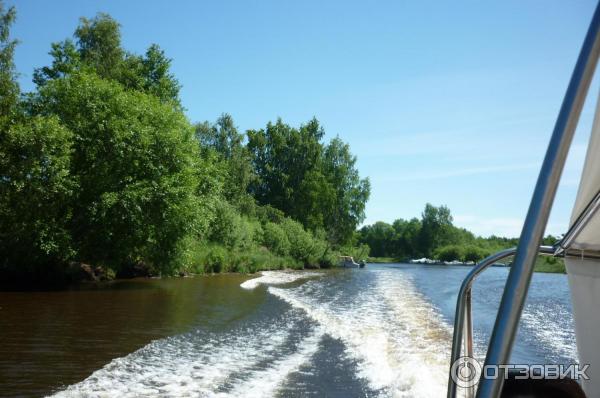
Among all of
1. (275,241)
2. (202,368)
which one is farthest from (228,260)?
→ (202,368)

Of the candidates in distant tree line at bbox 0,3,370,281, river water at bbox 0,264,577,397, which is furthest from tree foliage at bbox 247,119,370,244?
river water at bbox 0,264,577,397

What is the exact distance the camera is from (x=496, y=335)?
1460 mm

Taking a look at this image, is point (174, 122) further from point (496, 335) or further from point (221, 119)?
point (221, 119)

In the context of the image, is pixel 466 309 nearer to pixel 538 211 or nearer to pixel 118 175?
pixel 538 211

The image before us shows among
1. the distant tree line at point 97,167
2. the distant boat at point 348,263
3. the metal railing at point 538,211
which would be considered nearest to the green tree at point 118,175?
the distant tree line at point 97,167

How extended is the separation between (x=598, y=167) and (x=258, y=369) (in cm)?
736

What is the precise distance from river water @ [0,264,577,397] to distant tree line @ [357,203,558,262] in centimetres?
9118

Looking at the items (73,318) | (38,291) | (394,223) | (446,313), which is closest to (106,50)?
(38,291)

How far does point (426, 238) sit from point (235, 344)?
11557cm

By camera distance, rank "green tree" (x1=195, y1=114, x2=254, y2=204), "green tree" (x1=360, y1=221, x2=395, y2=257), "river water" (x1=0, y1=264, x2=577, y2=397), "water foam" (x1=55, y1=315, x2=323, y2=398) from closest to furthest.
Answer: "water foam" (x1=55, y1=315, x2=323, y2=398)
"river water" (x1=0, y1=264, x2=577, y2=397)
"green tree" (x1=195, y1=114, x2=254, y2=204)
"green tree" (x1=360, y1=221, x2=395, y2=257)

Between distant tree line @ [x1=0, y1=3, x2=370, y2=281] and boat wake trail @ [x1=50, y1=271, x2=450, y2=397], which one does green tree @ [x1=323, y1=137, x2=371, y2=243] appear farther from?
boat wake trail @ [x1=50, y1=271, x2=450, y2=397]

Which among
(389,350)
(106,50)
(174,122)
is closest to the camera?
(389,350)

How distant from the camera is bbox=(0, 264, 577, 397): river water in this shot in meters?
7.70

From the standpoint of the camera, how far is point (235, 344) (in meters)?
10.8
